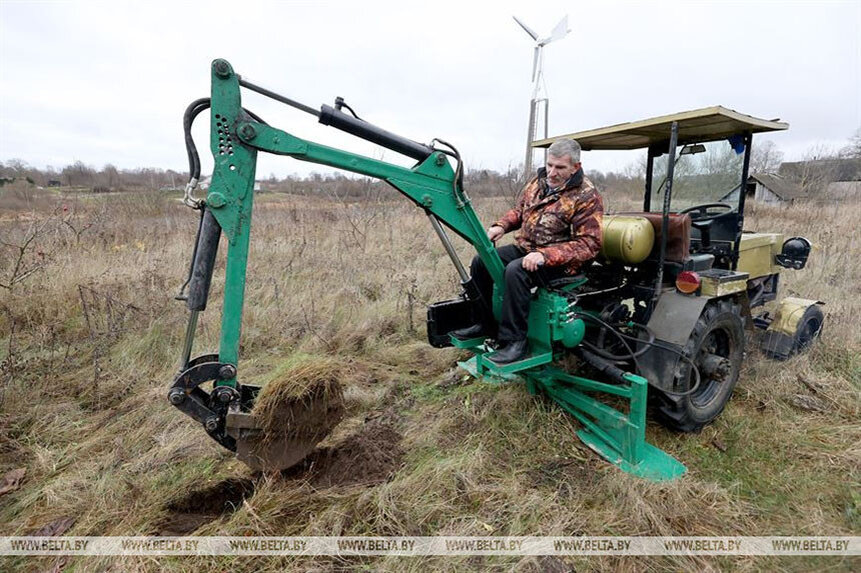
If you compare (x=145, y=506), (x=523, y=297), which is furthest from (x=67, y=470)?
(x=523, y=297)

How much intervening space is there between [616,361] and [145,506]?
124 inches

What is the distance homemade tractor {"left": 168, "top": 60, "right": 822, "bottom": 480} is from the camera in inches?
90.1

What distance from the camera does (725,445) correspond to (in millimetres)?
3172

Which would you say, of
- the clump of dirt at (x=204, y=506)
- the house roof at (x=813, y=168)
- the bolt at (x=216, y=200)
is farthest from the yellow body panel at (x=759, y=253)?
the house roof at (x=813, y=168)

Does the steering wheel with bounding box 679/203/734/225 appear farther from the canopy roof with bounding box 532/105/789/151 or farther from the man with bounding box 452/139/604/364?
the man with bounding box 452/139/604/364

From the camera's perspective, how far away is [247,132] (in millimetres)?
2211

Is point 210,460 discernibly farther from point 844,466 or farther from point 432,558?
point 844,466

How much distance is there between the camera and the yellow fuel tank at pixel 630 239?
10.4 feet

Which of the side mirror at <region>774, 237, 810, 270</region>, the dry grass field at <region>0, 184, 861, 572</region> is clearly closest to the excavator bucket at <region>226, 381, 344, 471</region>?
the dry grass field at <region>0, 184, 861, 572</region>

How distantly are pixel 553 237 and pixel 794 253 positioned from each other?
2889 millimetres

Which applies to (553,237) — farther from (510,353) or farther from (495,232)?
(510,353)

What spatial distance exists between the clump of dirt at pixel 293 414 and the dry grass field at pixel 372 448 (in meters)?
0.17

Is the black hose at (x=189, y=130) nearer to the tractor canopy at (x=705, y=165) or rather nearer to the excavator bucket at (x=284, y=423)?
the excavator bucket at (x=284, y=423)

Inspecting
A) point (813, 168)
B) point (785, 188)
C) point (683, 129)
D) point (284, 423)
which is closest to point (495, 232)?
point (683, 129)
